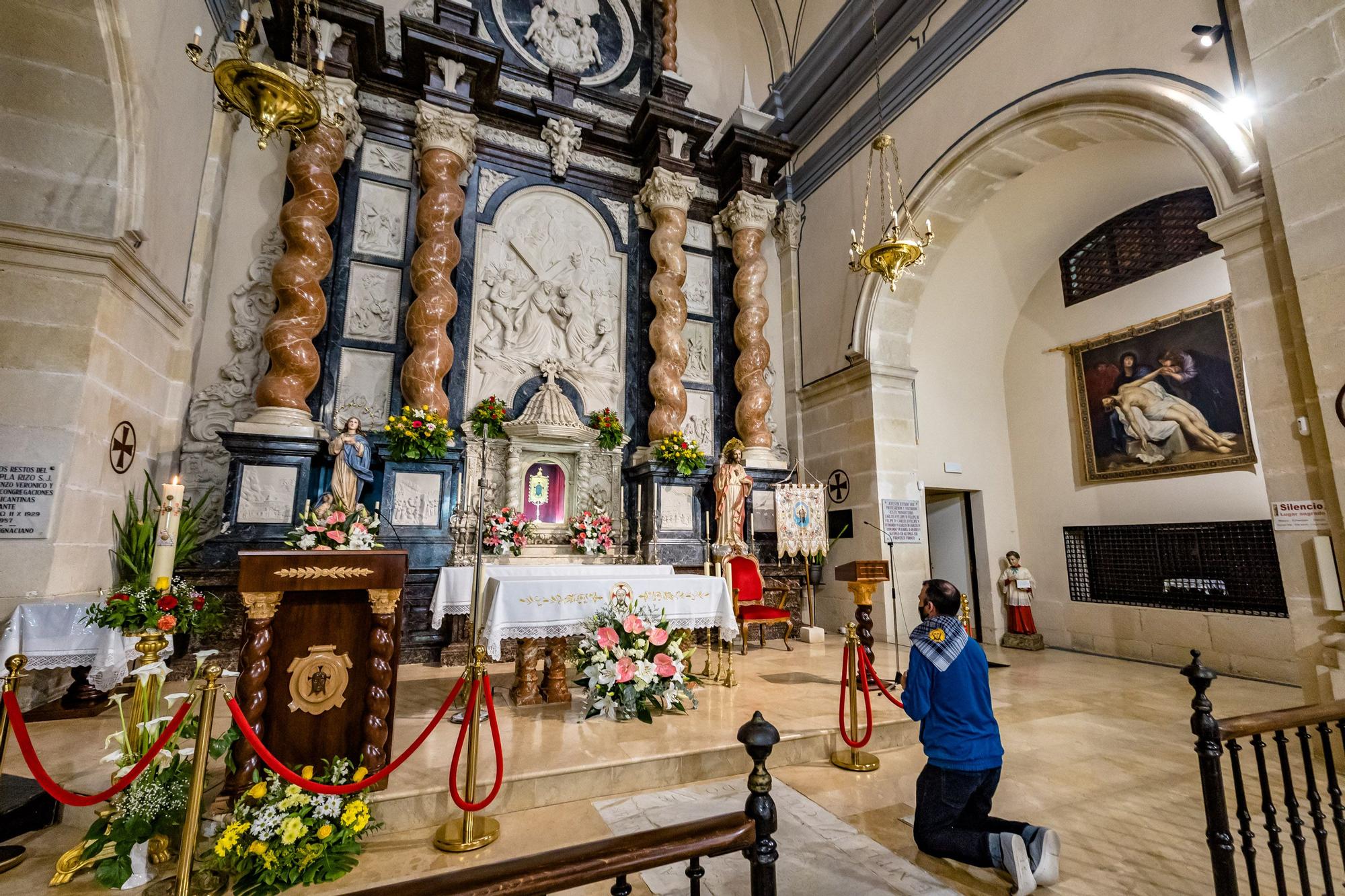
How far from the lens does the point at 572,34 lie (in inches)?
386

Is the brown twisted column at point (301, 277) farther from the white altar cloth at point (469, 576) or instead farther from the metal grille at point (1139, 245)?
the metal grille at point (1139, 245)

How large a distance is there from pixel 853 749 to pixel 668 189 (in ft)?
26.0

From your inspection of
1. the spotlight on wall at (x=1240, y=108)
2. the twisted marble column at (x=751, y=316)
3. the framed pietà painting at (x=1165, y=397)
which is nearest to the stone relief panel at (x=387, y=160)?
the twisted marble column at (x=751, y=316)

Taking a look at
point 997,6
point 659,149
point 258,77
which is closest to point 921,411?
point 997,6

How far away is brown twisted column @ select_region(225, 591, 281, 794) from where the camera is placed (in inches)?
112

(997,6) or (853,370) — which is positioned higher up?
(997,6)

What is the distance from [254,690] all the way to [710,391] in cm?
737

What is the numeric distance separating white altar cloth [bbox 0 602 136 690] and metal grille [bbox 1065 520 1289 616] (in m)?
10.3

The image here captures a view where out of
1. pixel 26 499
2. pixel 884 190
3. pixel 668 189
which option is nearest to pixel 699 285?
pixel 668 189

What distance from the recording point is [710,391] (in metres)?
9.48

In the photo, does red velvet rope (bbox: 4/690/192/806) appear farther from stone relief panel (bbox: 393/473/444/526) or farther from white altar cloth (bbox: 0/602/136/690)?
stone relief panel (bbox: 393/473/444/526)

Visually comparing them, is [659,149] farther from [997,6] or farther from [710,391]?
[997,6]

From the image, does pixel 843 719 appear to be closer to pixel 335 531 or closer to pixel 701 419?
pixel 335 531

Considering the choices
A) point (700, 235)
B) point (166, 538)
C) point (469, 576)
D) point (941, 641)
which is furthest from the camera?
point (700, 235)
